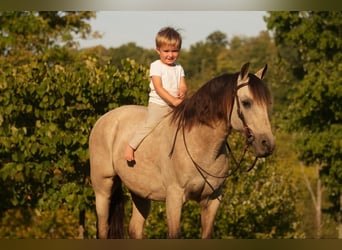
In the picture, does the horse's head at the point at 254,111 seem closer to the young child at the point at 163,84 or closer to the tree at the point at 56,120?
the young child at the point at 163,84

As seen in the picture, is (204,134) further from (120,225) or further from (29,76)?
(29,76)

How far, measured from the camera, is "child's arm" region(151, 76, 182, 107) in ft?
30.5

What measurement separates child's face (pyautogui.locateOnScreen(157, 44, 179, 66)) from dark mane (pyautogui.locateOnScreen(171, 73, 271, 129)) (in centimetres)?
49

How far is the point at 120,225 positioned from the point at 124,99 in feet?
23.0

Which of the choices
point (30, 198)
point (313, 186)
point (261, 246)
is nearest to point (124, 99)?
point (30, 198)

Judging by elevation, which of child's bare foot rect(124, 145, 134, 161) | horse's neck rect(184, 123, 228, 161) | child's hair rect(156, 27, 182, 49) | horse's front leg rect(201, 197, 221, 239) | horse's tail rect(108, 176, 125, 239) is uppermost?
child's hair rect(156, 27, 182, 49)

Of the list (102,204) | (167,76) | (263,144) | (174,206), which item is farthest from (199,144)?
(102,204)

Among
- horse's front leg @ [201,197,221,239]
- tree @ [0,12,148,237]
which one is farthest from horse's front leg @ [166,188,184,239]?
tree @ [0,12,148,237]

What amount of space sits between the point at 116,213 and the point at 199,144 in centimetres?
215

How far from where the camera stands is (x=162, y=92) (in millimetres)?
9305

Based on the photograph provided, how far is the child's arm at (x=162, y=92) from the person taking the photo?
9.30 m

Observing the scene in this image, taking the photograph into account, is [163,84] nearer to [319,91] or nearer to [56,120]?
[56,120]

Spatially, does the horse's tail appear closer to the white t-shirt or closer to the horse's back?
the horse's back

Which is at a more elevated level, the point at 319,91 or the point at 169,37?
the point at 169,37
